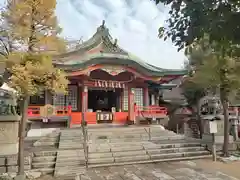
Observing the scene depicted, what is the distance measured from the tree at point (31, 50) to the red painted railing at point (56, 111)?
A: 7.34 meters

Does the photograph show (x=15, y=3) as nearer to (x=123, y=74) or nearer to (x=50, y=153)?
(x=50, y=153)

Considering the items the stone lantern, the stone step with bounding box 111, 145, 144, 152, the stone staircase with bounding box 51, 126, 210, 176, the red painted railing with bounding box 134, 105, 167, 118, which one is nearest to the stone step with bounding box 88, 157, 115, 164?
the stone staircase with bounding box 51, 126, 210, 176

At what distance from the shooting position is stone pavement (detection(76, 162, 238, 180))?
292 inches

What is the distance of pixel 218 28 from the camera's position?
9.89 ft

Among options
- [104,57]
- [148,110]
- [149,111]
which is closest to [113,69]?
[104,57]

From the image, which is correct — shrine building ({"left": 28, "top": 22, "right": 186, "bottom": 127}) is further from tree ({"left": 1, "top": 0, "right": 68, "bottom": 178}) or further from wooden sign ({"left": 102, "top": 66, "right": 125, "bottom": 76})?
tree ({"left": 1, "top": 0, "right": 68, "bottom": 178})

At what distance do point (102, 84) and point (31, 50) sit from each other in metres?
9.54

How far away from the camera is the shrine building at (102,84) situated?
49.4 ft

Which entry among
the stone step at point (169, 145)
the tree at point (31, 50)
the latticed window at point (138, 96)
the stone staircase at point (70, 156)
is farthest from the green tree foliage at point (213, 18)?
the latticed window at point (138, 96)

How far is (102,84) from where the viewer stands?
Result: 16.7m

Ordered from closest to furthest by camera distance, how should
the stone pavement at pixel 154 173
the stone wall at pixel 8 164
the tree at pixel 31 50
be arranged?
the tree at pixel 31 50 < the stone pavement at pixel 154 173 < the stone wall at pixel 8 164

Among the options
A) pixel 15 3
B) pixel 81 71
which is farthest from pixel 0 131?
pixel 81 71

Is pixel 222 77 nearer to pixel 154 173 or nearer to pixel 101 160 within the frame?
pixel 154 173

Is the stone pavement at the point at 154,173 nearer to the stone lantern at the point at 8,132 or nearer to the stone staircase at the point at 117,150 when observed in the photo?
the stone staircase at the point at 117,150
